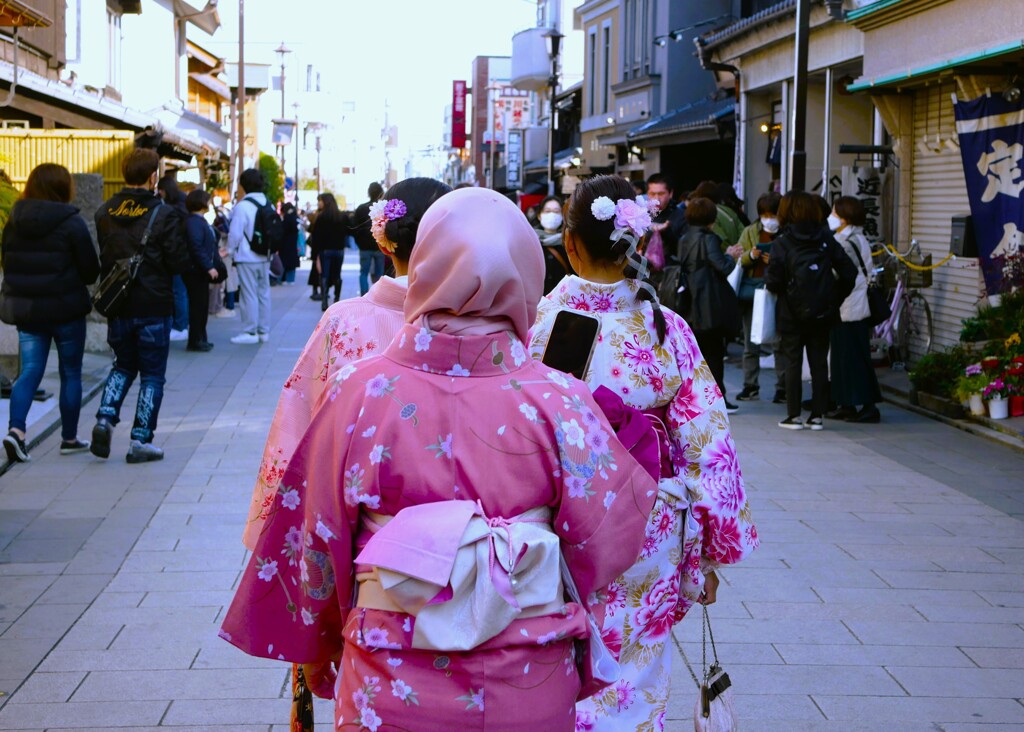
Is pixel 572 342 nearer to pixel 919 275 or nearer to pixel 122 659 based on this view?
pixel 122 659

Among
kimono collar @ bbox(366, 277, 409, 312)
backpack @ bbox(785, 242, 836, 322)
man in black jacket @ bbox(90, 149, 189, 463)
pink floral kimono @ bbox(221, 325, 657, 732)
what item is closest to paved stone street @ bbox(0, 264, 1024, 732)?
man in black jacket @ bbox(90, 149, 189, 463)

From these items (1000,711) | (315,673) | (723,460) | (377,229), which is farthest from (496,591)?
(1000,711)

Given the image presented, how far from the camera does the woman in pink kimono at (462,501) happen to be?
250cm

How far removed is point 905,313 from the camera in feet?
45.7

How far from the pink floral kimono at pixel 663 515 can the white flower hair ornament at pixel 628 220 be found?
83 millimetres

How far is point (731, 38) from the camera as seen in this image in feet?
67.9

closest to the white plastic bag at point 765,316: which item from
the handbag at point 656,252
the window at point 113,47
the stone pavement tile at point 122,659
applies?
the handbag at point 656,252

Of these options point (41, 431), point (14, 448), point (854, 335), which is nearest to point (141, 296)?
point (14, 448)

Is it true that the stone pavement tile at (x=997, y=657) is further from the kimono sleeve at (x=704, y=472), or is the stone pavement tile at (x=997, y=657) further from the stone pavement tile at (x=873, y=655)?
the kimono sleeve at (x=704, y=472)

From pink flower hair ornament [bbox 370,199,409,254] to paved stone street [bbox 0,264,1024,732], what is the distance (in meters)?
1.71

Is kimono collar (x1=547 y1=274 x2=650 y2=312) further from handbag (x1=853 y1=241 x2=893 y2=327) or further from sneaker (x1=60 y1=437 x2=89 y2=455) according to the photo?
handbag (x1=853 y1=241 x2=893 y2=327)

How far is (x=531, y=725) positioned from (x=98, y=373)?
11087 millimetres

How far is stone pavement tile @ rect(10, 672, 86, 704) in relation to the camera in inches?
182

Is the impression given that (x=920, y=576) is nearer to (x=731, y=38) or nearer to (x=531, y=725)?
(x=531, y=725)
